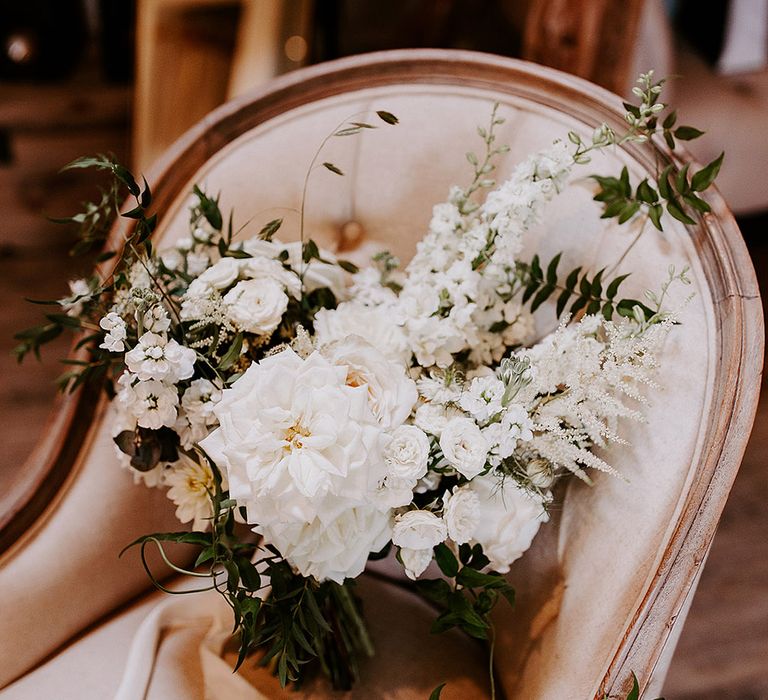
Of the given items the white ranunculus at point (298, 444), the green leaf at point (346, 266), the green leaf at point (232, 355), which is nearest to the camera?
the white ranunculus at point (298, 444)

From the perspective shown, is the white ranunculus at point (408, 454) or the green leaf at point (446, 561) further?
the green leaf at point (446, 561)

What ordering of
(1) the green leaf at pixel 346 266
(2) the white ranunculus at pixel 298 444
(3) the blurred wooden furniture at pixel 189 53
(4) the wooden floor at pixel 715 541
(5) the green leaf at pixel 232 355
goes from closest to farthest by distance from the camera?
(2) the white ranunculus at pixel 298 444
(5) the green leaf at pixel 232 355
(1) the green leaf at pixel 346 266
(4) the wooden floor at pixel 715 541
(3) the blurred wooden furniture at pixel 189 53

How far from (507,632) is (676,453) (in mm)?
284

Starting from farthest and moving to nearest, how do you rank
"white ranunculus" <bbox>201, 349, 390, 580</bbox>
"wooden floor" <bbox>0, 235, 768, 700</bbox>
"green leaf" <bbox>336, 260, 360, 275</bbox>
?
"wooden floor" <bbox>0, 235, 768, 700</bbox>, "green leaf" <bbox>336, 260, 360, 275</bbox>, "white ranunculus" <bbox>201, 349, 390, 580</bbox>

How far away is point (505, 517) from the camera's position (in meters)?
0.70

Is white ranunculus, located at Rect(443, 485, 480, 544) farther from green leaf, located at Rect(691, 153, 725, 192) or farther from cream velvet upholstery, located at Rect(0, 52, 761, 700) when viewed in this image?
green leaf, located at Rect(691, 153, 725, 192)

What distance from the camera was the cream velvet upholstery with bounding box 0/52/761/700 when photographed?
70 cm

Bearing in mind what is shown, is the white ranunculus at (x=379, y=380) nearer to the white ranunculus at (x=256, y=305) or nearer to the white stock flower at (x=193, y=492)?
the white ranunculus at (x=256, y=305)

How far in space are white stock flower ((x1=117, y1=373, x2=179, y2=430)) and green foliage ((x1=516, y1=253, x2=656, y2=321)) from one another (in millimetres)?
369

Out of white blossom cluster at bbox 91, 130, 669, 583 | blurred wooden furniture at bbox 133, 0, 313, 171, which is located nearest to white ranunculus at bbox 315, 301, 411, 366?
white blossom cluster at bbox 91, 130, 669, 583

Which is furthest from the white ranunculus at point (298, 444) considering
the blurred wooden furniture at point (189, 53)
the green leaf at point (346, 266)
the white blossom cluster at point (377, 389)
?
the blurred wooden furniture at point (189, 53)

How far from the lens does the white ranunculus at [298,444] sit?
56 cm

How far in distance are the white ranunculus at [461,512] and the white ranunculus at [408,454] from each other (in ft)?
0.17

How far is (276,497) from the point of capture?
56cm
